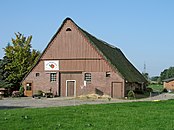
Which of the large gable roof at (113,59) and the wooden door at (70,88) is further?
the wooden door at (70,88)

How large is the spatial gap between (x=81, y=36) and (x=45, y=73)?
25.2ft

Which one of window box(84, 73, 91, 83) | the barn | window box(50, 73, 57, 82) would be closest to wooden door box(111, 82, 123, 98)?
the barn

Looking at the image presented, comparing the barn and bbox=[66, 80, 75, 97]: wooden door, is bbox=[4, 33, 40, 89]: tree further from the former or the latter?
bbox=[66, 80, 75, 97]: wooden door

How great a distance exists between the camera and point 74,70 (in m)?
50.0

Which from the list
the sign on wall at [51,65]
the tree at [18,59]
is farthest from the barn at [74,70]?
the tree at [18,59]

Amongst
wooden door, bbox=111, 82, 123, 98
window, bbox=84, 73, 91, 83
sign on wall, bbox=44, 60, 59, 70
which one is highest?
sign on wall, bbox=44, 60, 59, 70

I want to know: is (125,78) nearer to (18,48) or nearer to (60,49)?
(60,49)

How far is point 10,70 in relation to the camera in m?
59.2

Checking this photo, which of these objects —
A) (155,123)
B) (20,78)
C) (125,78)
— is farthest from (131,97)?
(155,123)

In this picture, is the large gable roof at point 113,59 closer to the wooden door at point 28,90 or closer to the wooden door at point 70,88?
the wooden door at point 70,88

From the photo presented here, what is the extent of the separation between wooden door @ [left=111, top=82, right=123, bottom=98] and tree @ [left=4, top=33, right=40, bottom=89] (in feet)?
53.9

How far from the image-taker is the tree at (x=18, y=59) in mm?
58494

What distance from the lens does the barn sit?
4838 cm

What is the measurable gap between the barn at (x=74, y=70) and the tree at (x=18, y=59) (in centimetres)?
611
